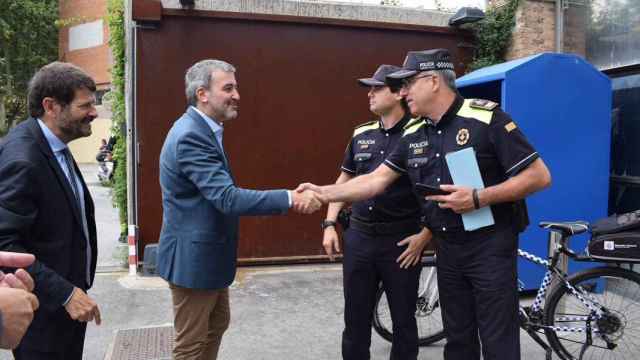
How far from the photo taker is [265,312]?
18.0ft

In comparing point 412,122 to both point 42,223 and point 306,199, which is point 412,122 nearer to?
point 306,199

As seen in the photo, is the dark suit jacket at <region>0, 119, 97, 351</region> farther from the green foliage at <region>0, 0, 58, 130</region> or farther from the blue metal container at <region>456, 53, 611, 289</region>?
the green foliage at <region>0, 0, 58, 130</region>

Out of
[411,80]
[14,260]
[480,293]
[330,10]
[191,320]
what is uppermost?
[330,10]

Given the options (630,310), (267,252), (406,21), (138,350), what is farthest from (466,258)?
(406,21)

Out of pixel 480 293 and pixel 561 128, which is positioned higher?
pixel 561 128

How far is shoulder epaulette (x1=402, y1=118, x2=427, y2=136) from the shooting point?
317 cm

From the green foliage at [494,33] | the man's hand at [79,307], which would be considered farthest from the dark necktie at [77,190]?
the green foliage at [494,33]

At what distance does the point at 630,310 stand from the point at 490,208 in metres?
2.29

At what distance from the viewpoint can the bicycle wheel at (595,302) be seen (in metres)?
3.92

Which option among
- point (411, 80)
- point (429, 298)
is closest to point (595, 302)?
point (429, 298)

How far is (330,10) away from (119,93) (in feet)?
9.59

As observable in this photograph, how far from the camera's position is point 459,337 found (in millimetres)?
2932

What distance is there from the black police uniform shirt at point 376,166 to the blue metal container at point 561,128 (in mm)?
2350

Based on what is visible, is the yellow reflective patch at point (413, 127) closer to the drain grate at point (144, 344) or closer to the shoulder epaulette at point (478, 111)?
the shoulder epaulette at point (478, 111)
